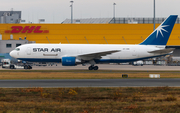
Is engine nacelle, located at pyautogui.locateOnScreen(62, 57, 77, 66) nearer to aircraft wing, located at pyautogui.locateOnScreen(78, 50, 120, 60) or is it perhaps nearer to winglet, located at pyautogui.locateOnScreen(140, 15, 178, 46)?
aircraft wing, located at pyautogui.locateOnScreen(78, 50, 120, 60)

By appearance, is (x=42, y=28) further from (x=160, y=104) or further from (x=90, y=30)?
(x=160, y=104)

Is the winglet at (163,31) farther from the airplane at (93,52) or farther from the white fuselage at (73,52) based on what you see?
the white fuselage at (73,52)

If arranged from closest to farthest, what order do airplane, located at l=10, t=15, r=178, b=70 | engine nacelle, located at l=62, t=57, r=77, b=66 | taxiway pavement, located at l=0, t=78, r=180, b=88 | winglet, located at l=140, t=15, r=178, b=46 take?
taxiway pavement, located at l=0, t=78, r=180, b=88 → engine nacelle, located at l=62, t=57, r=77, b=66 → airplane, located at l=10, t=15, r=178, b=70 → winglet, located at l=140, t=15, r=178, b=46

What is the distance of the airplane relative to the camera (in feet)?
153

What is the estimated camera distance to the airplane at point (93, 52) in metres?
46.6

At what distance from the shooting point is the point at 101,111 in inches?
565

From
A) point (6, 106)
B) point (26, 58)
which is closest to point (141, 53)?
point (26, 58)

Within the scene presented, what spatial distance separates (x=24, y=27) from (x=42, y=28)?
17.2 feet

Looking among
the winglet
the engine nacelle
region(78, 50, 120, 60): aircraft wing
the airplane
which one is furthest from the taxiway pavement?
the winglet

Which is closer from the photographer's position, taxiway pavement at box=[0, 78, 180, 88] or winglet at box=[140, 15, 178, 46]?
taxiway pavement at box=[0, 78, 180, 88]

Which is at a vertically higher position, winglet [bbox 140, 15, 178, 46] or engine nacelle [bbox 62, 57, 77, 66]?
winglet [bbox 140, 15, 178, 46]

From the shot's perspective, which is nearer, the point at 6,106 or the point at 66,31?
the point at 6,106

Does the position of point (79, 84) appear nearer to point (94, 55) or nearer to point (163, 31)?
point (94, 55)

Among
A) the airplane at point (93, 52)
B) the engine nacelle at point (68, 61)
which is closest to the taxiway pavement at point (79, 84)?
the engine nacelle at point (68, 61)
